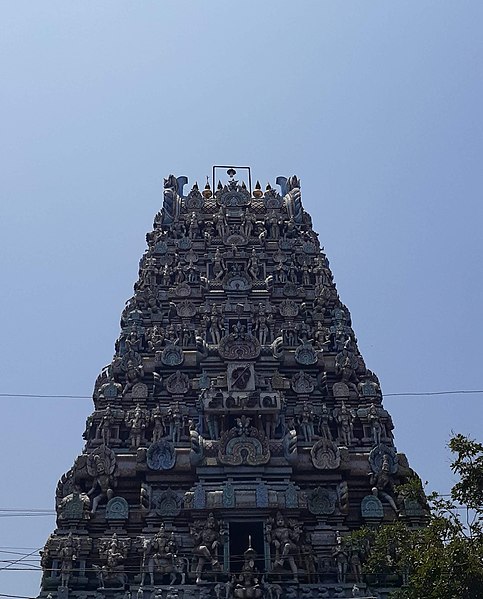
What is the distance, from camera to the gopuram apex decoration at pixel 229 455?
23375 mm

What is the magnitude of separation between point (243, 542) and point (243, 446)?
290 centimetres

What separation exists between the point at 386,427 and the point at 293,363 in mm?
4137

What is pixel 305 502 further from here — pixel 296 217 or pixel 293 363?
pixel 296 217

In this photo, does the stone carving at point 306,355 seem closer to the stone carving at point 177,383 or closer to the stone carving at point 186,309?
the stone carving at point 177,383

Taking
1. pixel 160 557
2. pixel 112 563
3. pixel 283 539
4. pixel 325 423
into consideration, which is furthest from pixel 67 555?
pixel 325 423

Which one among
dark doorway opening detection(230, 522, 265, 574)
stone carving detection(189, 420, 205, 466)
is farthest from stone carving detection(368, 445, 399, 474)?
stone carving detection(189, 420, 205, 466)

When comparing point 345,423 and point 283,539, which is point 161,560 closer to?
point 283,539

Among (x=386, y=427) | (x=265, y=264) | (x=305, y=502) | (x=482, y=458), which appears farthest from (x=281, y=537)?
(x=265, y=264)

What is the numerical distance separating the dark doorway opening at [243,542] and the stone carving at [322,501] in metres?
1.87

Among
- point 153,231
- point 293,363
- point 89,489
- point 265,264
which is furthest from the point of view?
point 153,231

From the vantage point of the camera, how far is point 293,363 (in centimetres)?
2972

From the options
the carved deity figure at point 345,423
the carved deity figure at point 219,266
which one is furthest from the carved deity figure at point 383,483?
the carved deity figure at point 219,266

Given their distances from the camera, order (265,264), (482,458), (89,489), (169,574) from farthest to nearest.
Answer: (265,264), (89,489), (169,574), (482,458)

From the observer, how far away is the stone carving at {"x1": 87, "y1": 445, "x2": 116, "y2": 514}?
2542 centimetres
